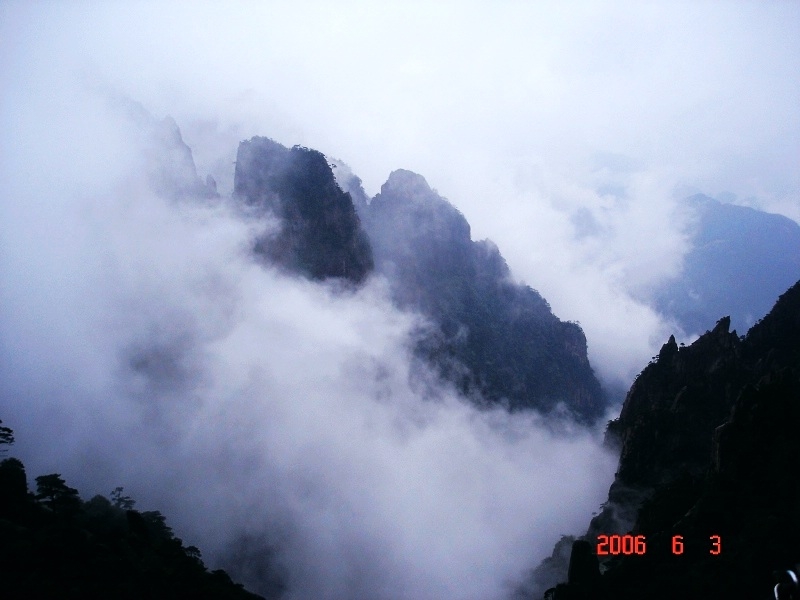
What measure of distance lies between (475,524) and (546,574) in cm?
4069

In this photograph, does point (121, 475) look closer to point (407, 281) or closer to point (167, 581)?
point (167, 581)

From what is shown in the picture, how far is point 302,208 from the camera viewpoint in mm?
125688

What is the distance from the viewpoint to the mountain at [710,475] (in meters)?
35.6

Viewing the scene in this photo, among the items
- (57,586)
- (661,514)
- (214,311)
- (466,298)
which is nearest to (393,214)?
(466,298)

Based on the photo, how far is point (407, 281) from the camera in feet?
465

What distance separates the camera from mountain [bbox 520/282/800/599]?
35594mm
